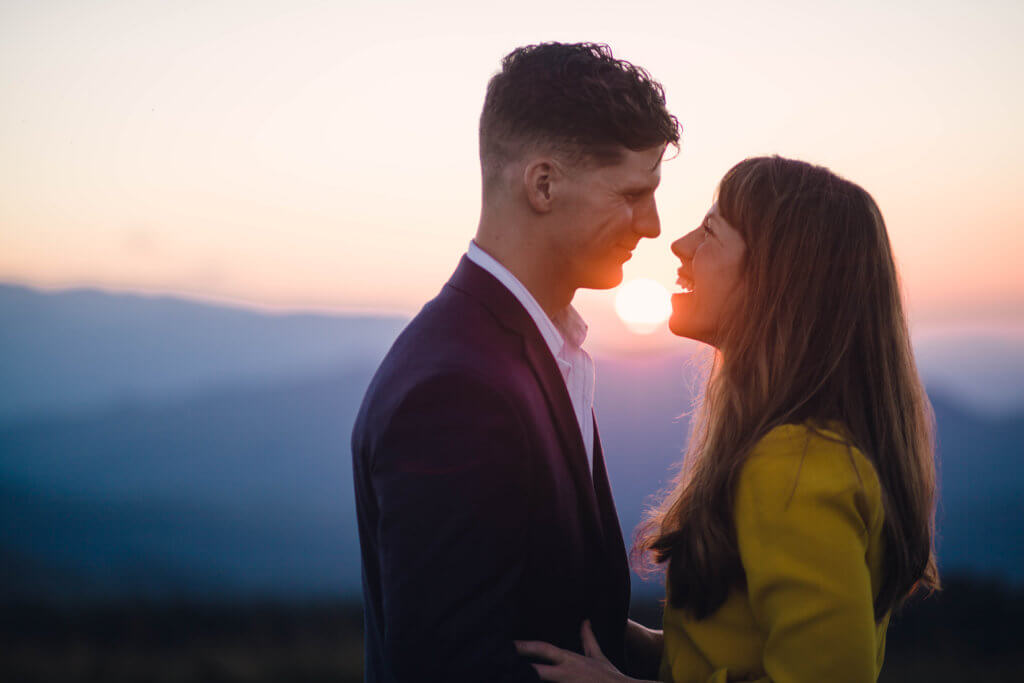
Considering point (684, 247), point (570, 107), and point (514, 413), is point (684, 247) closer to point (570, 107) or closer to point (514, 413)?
point (570, 107)

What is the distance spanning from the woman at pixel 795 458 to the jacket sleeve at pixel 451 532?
0.72 feet

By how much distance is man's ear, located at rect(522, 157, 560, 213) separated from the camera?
102 inches

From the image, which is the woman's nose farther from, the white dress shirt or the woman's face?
the white dress shirt

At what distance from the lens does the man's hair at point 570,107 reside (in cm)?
259

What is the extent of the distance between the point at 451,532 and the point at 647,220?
4.67 ft

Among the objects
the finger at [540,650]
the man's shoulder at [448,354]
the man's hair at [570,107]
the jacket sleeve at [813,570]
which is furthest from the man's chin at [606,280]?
the finger at [540,650]

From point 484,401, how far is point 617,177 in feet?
3.44

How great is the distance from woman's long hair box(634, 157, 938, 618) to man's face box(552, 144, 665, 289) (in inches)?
14.6

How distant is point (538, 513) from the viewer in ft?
7.22

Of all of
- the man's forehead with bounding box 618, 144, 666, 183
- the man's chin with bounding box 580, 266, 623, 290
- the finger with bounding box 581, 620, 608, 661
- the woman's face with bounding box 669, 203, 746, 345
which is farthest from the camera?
the man's chin with bounding box 580, 266, 623, 290

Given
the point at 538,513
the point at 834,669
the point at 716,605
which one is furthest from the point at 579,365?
the point at 834,669

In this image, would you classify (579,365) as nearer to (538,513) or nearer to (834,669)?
(538,513)

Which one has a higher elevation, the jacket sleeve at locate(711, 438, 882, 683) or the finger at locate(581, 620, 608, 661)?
the jacket sleeve at locate(711, 438, 882, 683)

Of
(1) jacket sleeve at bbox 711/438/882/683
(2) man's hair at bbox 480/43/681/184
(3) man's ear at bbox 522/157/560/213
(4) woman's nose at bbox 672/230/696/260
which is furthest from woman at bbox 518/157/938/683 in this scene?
(3) man's ear at bbox 522/157/560/213
